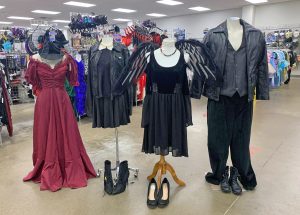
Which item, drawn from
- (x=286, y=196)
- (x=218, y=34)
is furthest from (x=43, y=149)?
(x=286, y=196)

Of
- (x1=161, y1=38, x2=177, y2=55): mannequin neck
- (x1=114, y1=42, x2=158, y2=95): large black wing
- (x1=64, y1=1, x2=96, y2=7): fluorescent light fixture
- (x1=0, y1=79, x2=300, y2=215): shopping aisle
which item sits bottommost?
(x1=0, y1=79, x2=300, y2=215): shopping aisle

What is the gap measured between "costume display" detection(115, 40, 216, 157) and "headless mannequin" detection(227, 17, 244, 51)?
0.31m

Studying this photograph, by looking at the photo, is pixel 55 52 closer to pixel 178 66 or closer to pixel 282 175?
pixel 178 66

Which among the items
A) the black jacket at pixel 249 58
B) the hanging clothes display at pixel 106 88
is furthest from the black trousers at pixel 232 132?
the hanging clothes display at pixel 106 88

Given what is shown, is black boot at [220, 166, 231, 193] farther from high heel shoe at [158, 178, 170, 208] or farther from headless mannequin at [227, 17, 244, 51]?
headless mannequin at [227, 17, 244, 51]

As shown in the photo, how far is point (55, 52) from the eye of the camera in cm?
274

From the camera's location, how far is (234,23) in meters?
2.45

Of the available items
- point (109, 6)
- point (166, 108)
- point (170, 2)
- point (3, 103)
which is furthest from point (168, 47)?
point (109, 6)

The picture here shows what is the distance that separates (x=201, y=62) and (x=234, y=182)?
122 cm

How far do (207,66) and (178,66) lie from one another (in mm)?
248

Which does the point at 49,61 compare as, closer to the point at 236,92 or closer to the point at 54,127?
the point at 54,127

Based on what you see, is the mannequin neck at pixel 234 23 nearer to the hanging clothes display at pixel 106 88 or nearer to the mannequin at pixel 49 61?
the hanging clothes display at pixel 106 88

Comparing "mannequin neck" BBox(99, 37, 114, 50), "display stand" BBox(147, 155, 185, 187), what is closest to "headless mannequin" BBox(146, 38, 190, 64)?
"mannequin neck" BBox(99, 37, 114, 50)

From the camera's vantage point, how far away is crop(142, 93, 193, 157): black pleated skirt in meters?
2.34
